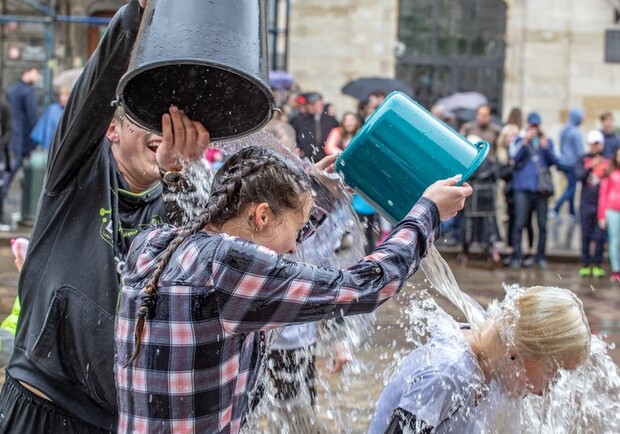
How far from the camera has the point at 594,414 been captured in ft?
11.7

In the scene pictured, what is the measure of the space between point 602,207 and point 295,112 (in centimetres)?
454

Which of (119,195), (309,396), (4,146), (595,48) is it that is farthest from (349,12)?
(119,195)

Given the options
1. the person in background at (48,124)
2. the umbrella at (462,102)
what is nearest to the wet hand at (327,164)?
the person in background at (48,124)

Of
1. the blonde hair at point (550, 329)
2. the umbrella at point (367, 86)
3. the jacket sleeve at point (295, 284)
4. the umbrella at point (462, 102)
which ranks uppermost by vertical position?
the jacket sleeve at point (295, 284)

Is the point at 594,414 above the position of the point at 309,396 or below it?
above

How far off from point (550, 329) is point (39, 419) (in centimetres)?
131

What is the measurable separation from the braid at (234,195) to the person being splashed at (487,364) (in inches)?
26.5

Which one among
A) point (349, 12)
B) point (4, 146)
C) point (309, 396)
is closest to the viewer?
point (309, 396)

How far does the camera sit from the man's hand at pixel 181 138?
8.06 feet

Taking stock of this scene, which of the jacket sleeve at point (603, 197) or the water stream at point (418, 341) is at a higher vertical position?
the water stream at point (418, 341)

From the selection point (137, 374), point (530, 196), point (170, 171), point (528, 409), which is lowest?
point (530, 196)

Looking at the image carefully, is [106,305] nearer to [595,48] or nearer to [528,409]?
[528,409]

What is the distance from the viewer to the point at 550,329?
100 inches

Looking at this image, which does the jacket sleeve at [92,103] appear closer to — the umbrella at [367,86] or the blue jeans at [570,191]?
the umbrella at [367,86]
